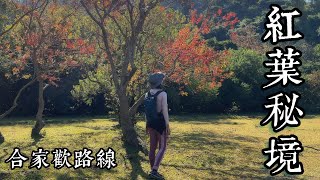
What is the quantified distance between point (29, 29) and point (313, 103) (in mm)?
27494

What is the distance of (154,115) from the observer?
26.8 feet

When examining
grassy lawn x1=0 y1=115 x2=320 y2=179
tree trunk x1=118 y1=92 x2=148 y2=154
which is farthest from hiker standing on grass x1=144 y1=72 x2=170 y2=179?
tree trunk x1=118 y1=92 x2=148 y2=154

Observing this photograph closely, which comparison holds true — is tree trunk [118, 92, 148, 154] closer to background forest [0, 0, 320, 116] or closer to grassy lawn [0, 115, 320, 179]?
grassy lawn [0, 115, 320, 179]

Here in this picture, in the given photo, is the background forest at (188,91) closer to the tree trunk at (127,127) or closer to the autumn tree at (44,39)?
the autumn tree at (44,39)

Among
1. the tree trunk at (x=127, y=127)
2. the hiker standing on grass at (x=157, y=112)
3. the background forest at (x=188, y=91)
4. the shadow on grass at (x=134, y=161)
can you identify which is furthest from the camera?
the background forest at (x=188, y=91)

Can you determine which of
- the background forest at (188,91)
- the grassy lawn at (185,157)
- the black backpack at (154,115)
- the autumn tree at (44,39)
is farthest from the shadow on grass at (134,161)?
the background forest at (188,91)

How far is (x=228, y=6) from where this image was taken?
63.8 meters

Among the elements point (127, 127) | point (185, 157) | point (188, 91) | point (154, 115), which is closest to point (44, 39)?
point (127, 127)

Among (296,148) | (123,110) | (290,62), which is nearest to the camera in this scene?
(296,148)

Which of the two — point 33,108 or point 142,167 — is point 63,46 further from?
point 33,108

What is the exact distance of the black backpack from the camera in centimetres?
811

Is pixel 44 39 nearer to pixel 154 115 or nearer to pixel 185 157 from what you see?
pixel 185 157

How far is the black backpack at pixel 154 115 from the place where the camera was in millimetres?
8109

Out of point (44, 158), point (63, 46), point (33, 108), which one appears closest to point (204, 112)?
point (33, 108)
